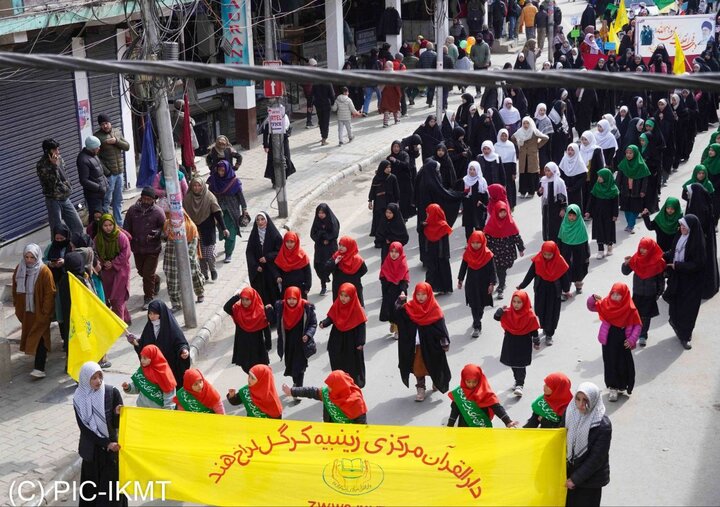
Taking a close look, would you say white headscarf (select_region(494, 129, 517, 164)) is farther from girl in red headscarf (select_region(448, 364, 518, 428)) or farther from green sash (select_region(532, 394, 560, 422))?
green sash (select_region(532, 394, 560, 422))

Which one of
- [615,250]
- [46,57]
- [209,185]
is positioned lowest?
[615,250]

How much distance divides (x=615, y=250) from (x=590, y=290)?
1549 mm

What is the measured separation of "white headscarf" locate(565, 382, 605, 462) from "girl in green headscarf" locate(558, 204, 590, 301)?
493 centimetres

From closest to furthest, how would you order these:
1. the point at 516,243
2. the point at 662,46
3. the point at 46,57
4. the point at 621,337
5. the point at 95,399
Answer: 1. the point at 46,57
2. the point at 95,399
3. the point at 621,337
4. the point at 516,243
5. the point at 662,46

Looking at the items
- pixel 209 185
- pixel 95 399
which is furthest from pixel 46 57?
pixel 209 185

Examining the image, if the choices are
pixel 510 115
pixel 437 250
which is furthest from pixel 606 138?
pixel 437 250

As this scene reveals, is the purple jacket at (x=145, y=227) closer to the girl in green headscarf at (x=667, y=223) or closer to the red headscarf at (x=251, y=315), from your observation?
the red headscarf at (x=251, y=315)

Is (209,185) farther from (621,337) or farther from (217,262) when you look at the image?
(621,337)

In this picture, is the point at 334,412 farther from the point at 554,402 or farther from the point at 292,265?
the point at 292,265

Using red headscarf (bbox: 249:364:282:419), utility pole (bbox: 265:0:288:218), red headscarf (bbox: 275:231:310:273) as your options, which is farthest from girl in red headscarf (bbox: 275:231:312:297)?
utility pole (bbox: 265:0:288:218)

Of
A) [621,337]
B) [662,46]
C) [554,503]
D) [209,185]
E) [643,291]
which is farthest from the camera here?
[662,46]

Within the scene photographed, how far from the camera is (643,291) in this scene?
412 inches

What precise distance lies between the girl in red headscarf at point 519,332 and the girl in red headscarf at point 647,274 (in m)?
1.48

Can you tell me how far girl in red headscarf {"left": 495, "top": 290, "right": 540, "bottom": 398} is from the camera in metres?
9.41
